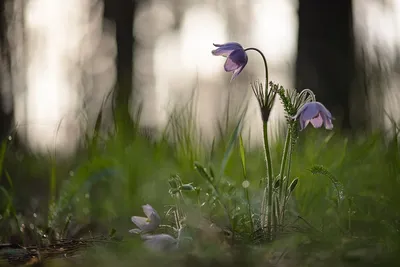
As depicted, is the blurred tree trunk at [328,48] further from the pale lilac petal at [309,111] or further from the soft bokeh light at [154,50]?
the pale lilac petal at [309,111]

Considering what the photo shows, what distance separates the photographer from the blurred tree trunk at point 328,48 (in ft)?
20.9

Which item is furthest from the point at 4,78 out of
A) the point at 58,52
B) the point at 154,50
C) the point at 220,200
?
the point at 220,200

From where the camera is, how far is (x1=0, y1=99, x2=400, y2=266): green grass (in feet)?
4.17

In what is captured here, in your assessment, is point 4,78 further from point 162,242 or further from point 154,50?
point 162,242

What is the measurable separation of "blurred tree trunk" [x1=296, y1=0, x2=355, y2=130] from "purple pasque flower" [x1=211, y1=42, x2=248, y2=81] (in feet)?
15.0

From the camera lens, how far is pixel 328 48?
644cm

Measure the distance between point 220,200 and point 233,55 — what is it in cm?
50

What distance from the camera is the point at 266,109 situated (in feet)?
5.33

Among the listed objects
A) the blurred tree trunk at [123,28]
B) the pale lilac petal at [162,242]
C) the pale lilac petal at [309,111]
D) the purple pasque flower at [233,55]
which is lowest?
the pale lilac petal at [162,242]

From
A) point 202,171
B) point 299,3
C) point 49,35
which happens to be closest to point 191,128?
point 202,171

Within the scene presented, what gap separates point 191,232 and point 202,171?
0.56 ft

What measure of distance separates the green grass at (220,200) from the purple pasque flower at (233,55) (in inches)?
7.6

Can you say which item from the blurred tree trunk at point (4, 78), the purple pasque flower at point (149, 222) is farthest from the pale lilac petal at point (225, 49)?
the blurred tree trunk at point (4, 78)

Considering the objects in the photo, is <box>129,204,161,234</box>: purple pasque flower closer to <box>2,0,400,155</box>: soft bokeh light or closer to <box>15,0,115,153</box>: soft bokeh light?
<box>2,0,400,155</box>: soft bokeh light
